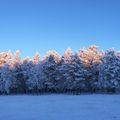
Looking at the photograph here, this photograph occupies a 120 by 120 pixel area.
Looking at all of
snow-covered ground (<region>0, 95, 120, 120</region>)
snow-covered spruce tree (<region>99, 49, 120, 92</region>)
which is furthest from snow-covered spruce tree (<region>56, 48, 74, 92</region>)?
snow-covered ground (<region>0, 95, 120, 120</region>)

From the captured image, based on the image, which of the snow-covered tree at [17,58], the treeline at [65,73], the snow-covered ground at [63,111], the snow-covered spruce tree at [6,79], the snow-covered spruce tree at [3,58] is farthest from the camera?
the snow-covered spruce tree at [3,58]

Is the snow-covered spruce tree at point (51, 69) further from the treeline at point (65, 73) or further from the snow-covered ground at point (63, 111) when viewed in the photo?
the snow-covered ground at point (63, 111)

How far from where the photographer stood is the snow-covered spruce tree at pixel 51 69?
89.1 metres

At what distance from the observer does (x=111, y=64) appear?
8056cm

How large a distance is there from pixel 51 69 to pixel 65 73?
21.1ft

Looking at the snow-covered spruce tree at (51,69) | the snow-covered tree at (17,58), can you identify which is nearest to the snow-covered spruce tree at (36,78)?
the snow-covered spruce tree at (51,69)

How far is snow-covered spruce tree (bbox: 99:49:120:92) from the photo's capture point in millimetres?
77375

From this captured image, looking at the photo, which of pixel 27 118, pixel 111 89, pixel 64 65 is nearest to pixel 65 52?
pixel 64 65

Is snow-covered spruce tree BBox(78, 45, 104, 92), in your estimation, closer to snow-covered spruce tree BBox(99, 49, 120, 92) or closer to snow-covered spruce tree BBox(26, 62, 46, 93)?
snow-covered spruce tree BBox(99, 49, 120, 92)

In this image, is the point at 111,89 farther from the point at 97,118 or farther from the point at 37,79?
the point at 97,118

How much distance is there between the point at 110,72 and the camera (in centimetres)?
7938

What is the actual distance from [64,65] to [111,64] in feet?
44.8

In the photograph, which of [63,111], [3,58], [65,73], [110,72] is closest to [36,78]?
[65,73]

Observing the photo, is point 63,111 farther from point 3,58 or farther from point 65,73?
point 3,58
